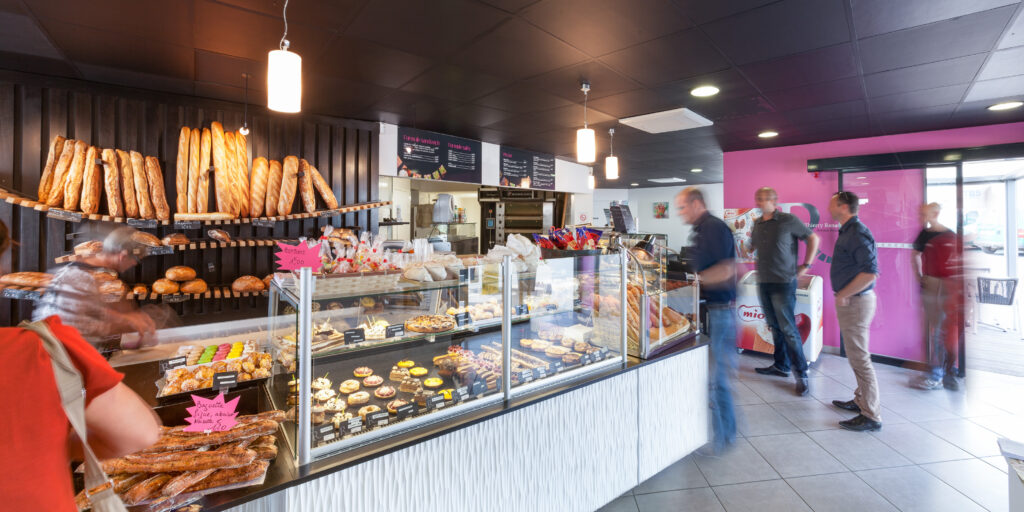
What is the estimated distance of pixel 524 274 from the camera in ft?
7.52

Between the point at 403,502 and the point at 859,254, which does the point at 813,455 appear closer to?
the point at 859,254

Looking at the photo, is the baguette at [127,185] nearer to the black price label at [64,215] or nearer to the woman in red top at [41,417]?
the black price label at [64,215]

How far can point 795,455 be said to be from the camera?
3031mm

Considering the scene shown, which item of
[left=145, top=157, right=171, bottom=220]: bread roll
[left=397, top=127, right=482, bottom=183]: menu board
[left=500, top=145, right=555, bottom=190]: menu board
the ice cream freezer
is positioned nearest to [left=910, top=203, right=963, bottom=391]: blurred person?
the ice cream freezer

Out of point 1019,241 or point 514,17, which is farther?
point 1019,241

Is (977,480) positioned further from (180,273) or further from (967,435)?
(180,273)

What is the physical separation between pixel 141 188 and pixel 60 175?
44 centimetres

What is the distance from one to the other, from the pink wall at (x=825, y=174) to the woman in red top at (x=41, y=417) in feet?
22.6

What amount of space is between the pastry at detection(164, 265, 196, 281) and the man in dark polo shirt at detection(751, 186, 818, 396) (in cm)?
521

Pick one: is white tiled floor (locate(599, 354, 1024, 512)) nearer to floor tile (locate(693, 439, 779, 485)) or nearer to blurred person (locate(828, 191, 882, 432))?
floor tile (locate(693, 439, 779, 485))

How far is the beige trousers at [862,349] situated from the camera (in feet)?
11.3

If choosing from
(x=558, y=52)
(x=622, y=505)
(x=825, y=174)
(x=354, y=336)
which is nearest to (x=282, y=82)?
(x=354, y=336)

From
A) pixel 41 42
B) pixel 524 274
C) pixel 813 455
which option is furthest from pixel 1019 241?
pixel 41 42

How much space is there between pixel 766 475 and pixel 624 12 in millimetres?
2942
